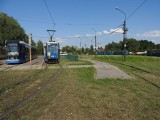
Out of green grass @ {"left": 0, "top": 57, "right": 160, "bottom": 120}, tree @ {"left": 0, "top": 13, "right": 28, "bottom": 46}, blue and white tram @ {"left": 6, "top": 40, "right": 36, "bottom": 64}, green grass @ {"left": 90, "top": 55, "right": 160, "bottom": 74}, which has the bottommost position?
green grass @ {"left": 90, "top": 55, "right": 160, "bottom": 74}

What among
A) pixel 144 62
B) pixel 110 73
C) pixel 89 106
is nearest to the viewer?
pixel 89 106

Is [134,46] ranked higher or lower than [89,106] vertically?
higher

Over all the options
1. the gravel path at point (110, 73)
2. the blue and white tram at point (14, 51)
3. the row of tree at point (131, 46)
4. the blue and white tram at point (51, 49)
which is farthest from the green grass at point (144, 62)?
the row of tree at point (131, 46)

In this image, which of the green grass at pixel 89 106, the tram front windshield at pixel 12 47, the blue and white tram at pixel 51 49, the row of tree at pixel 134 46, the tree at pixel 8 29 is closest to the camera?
the green grass at pixel 89 106

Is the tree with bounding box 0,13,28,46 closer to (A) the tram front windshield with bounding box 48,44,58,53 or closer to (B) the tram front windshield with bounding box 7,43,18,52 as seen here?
(B) the tram front windshield with bounding box 7,43,18,52

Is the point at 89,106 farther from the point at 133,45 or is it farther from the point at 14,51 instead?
the point at 133,45

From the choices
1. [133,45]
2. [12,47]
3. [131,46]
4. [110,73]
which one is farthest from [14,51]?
[133,45]

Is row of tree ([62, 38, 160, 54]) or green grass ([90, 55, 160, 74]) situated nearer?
green grass ([90, 55, 160, 74])

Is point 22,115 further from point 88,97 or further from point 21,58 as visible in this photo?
point 21,58

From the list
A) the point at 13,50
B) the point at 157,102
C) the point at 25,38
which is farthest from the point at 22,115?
the point at 25,38

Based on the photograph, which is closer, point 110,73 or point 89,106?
point 89,106

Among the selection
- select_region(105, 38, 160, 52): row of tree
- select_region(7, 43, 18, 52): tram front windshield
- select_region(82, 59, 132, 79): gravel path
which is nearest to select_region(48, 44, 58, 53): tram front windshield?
select_region(7, 43, 18, 52): tram front windshield

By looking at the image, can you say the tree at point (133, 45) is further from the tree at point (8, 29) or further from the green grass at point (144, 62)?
the green grass at point (144, 62)

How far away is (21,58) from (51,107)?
33.5 meters
